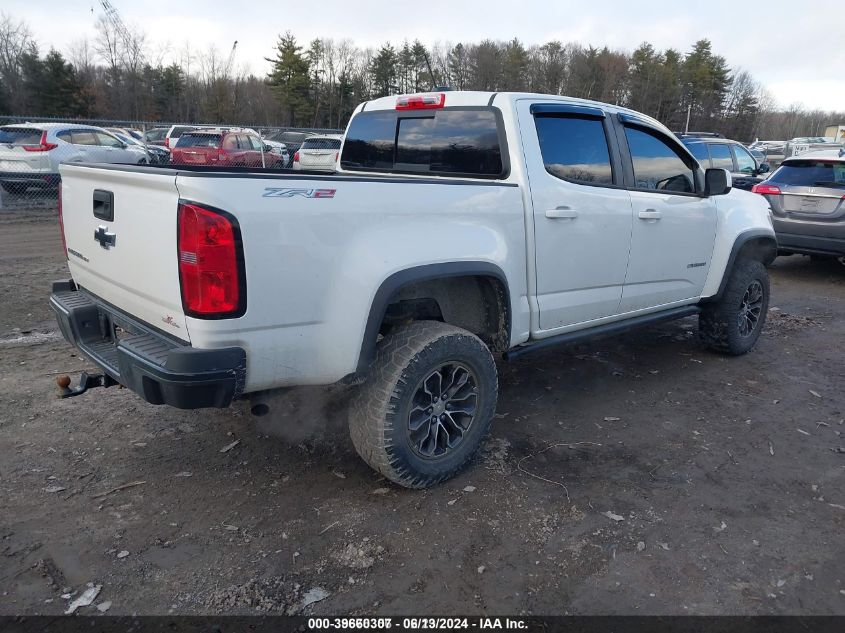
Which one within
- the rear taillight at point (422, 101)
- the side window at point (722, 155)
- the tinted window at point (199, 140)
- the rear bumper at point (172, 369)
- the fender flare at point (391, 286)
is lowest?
the rear bumper at point (172, 369)

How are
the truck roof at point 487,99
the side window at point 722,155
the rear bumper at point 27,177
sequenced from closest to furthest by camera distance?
the truck roof at point 487,99
the side window at point 722,155
the rear bumper at point 27,177

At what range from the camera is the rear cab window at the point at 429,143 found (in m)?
3.64

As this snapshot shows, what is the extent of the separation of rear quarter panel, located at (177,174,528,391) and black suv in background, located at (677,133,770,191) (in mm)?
10155

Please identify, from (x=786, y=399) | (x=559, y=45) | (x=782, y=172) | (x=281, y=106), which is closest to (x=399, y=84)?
(x=281, y=106)

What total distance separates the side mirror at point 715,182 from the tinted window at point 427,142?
2016 mm

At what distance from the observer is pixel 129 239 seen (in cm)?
278

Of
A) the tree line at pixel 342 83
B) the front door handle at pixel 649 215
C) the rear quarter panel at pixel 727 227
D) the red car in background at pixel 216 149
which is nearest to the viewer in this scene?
the front door handle at pixel 649 215

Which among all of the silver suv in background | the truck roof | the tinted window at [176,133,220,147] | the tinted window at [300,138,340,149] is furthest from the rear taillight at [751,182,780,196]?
the tinted window at [176,133,220,147]

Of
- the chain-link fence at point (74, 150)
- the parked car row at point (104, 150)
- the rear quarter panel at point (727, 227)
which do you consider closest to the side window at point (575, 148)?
the rear quarter panel at point (727, 227)

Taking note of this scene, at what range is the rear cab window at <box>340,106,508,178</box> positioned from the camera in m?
3.64

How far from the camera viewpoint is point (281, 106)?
171 ft

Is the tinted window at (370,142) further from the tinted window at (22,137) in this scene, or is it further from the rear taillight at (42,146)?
the tinted window at (22,137)

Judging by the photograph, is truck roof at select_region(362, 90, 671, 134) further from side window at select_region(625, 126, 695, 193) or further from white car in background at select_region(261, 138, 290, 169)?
white car in background at select_region(261, 138, 290, 169)

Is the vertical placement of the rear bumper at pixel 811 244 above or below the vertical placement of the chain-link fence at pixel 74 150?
below
